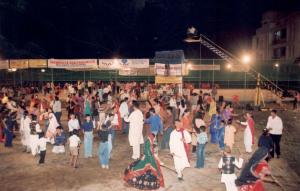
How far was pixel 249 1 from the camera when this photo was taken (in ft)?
272

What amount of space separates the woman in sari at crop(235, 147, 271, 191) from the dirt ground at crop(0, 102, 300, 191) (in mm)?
2641

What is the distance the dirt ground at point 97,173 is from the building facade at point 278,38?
35030mm

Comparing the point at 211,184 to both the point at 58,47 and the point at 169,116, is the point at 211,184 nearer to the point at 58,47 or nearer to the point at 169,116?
the point at 169,116

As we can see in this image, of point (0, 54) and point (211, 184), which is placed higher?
point (0, 54)

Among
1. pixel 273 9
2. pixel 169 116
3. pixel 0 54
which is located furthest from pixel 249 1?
pixel 169 116

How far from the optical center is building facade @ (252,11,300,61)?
49312 mm

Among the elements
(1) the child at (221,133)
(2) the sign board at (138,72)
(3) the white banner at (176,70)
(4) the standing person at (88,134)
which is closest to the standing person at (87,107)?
(3) the white banner at (176,70)

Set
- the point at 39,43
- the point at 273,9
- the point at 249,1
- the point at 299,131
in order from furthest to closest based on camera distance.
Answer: the point at 249,1 → the point at 39,43 → the point at 273,9 → the point at 299,131

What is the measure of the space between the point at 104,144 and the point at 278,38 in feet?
156

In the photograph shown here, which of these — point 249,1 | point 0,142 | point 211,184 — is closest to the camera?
point 211,184

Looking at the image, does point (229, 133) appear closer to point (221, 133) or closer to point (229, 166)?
point (221, 133)

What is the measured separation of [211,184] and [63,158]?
19.0ft

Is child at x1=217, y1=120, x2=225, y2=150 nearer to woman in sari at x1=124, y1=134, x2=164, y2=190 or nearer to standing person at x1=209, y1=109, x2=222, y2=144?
standing person at x1=209, y1=109, x2=222, y2=144

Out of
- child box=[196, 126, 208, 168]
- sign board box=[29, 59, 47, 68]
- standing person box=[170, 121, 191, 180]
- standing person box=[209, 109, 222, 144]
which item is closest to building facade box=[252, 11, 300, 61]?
sign board box=[29, 59, 47, 68]
